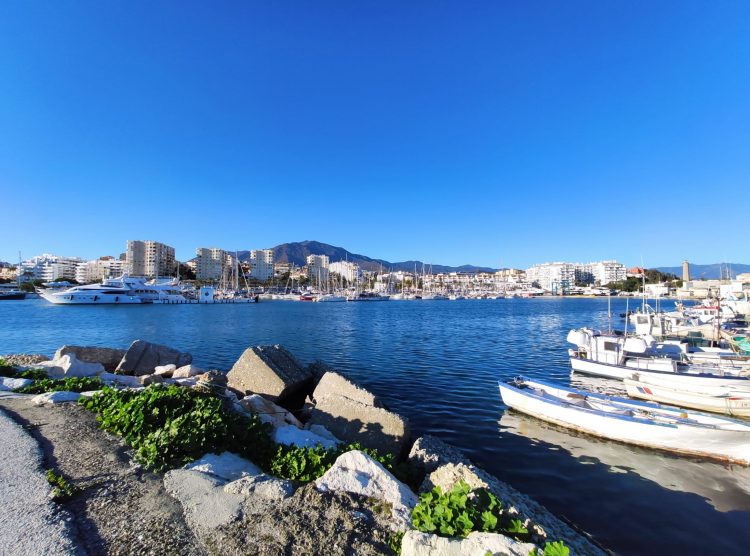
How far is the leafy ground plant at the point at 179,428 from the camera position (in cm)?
570

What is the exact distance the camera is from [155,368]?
52.2 ft

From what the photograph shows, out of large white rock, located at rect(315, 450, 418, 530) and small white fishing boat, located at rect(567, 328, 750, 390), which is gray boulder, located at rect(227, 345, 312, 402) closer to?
large white rock, located at rect(315, 450, 418, 530)

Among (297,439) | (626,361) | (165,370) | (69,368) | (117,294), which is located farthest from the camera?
(117,294)

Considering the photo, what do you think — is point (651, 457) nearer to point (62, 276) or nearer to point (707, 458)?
point (707, 458)

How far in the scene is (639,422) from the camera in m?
10.7

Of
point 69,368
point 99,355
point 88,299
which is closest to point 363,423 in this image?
point 69,368

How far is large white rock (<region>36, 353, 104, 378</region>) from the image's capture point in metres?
12.5

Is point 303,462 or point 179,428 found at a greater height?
point 179,428

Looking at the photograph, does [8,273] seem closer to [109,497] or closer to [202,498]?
[109,497]

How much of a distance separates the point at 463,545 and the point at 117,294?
111259 mm

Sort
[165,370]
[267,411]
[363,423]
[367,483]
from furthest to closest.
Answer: [165,370] → [267,411] → [363,423] → [367,483]

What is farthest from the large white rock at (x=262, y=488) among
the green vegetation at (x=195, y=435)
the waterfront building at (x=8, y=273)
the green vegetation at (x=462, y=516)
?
the waterfront building at (x=8, y=273)

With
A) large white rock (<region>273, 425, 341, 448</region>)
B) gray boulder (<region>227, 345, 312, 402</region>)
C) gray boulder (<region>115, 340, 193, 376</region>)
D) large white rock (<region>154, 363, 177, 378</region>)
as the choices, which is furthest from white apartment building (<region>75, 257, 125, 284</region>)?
large white rock (<region>273, 425, 341, 448</region>)

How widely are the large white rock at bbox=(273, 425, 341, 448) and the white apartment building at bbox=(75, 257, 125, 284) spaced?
21974cm
